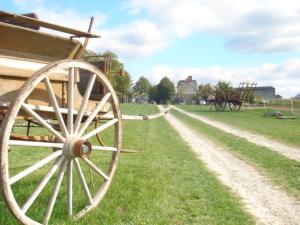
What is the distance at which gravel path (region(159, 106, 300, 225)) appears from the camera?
6.03 m

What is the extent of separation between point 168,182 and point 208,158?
385cm

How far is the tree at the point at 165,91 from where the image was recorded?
128 metres

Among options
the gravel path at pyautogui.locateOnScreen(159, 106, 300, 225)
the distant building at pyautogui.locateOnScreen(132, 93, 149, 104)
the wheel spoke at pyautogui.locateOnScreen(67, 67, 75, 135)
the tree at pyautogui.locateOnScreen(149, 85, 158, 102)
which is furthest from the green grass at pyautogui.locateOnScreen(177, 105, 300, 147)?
the distant building at pyautogui.locateOnScreen(132, 93, 149, 104)

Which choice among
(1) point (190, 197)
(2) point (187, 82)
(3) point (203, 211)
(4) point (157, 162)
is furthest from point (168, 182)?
(2) point (187, 82)

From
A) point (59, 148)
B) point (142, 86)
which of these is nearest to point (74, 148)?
point (59, 148)

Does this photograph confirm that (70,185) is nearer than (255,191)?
Yes

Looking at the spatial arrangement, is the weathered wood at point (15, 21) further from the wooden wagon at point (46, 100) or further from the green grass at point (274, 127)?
the green grass at point (274, 127)

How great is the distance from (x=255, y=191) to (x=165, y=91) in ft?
394

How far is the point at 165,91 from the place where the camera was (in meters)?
128

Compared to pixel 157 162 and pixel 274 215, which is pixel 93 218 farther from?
pixel 157 162

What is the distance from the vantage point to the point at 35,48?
5.02 m

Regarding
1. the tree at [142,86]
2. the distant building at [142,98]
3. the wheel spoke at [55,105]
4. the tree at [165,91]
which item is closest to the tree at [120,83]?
the wheel spoke at [55,105]

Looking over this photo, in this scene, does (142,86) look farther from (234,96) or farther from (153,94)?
(234,96)

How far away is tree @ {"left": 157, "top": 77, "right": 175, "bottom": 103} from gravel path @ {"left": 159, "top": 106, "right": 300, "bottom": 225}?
115 meters
